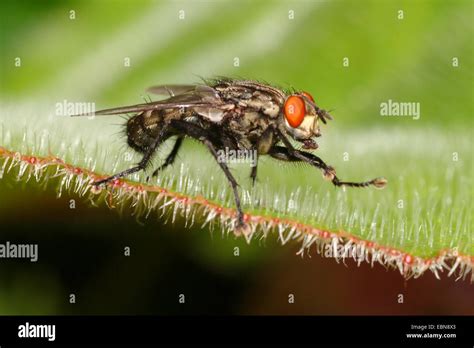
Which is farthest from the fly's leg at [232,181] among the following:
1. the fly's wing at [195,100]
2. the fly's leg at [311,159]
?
the fly's leg at [311,159]

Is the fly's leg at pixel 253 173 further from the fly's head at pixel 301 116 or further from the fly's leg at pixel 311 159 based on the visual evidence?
the fly's head at pixel 301 116

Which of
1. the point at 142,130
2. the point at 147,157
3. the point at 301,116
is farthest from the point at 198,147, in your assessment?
the point at 301,116

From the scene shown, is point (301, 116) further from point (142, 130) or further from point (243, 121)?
point (142, 130)

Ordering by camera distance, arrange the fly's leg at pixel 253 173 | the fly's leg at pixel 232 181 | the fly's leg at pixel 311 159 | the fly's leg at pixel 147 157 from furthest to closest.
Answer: the fly's leg at pixel 253 173
the fly's leg at pixel 311 159
the fly's leg at pixel 147 157
the fly's leg at pixel 232 181

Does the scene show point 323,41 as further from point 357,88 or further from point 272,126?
point 272,126

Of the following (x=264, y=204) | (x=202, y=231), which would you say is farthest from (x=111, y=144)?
(x=264, y=204)
